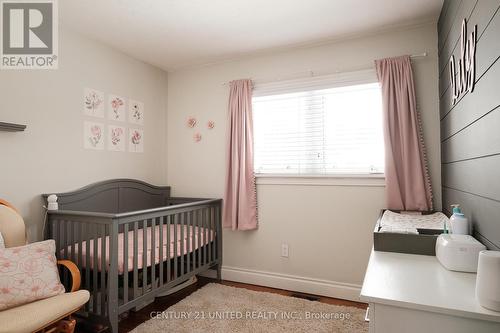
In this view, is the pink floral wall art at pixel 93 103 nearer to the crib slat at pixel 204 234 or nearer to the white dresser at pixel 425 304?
the crib slat at pixel 204 234

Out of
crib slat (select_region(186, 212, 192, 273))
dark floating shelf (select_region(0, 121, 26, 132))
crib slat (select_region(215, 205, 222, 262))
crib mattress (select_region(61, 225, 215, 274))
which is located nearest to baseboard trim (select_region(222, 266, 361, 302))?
crib slat (select_region(215, 205, 222, 262))

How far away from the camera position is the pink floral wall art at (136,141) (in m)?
2.92

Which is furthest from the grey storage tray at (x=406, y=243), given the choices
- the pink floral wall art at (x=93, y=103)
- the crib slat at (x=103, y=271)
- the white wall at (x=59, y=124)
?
the pink floral wall art at (x=93, y=103)

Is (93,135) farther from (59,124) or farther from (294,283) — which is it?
(294,283)

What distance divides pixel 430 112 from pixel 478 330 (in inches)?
71.9

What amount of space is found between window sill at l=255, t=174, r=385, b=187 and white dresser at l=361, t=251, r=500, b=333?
1.31 m

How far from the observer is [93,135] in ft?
8.35

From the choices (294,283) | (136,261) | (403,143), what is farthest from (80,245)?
(403,143)

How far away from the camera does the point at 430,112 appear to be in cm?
229

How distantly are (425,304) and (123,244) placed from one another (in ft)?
5.66

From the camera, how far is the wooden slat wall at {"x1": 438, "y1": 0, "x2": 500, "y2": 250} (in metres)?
1.08

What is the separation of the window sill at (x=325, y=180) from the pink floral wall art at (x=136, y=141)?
123 centimetres

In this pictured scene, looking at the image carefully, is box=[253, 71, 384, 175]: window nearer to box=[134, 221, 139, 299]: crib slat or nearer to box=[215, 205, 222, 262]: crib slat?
box=[215, 205, 222, 262]: crib slat

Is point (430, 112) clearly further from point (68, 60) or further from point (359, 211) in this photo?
point (68, 60)
